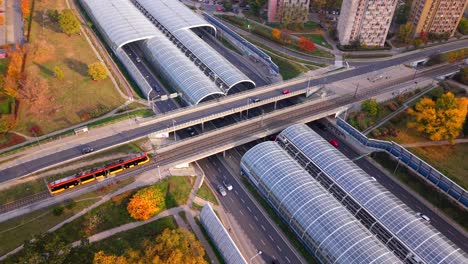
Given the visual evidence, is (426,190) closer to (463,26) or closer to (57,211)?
(57,211)


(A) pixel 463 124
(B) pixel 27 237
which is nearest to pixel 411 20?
(A) pixel 463 124

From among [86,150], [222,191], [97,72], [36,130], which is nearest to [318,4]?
[97,72]

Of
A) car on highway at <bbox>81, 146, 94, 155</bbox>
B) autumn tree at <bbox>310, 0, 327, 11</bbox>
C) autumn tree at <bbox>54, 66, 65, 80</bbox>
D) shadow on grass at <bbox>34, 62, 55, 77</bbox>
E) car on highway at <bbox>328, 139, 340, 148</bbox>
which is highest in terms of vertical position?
autumn tree at <bbox>310, 0, 327, 11</bbox>

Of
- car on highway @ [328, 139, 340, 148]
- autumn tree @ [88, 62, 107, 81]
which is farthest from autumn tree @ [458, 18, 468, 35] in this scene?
autumn tree @ [88, 62, 107, 81]

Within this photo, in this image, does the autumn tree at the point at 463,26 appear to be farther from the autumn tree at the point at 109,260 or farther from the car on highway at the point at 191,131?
the autumn tree at the point at 109,260

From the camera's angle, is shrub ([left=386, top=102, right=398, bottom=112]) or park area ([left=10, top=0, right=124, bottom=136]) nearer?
park area ([left=10, top=0, right=124, bottom=136])

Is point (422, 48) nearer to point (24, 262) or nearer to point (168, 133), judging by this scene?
point (168, 133)

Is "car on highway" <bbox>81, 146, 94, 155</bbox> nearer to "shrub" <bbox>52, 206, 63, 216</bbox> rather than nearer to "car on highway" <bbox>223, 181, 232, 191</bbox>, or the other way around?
"shrub" <bbox>52, 206, 63, 216</bbox>

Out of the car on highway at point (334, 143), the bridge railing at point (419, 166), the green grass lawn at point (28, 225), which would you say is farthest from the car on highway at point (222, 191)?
the bridge railing at point (419, 166)
